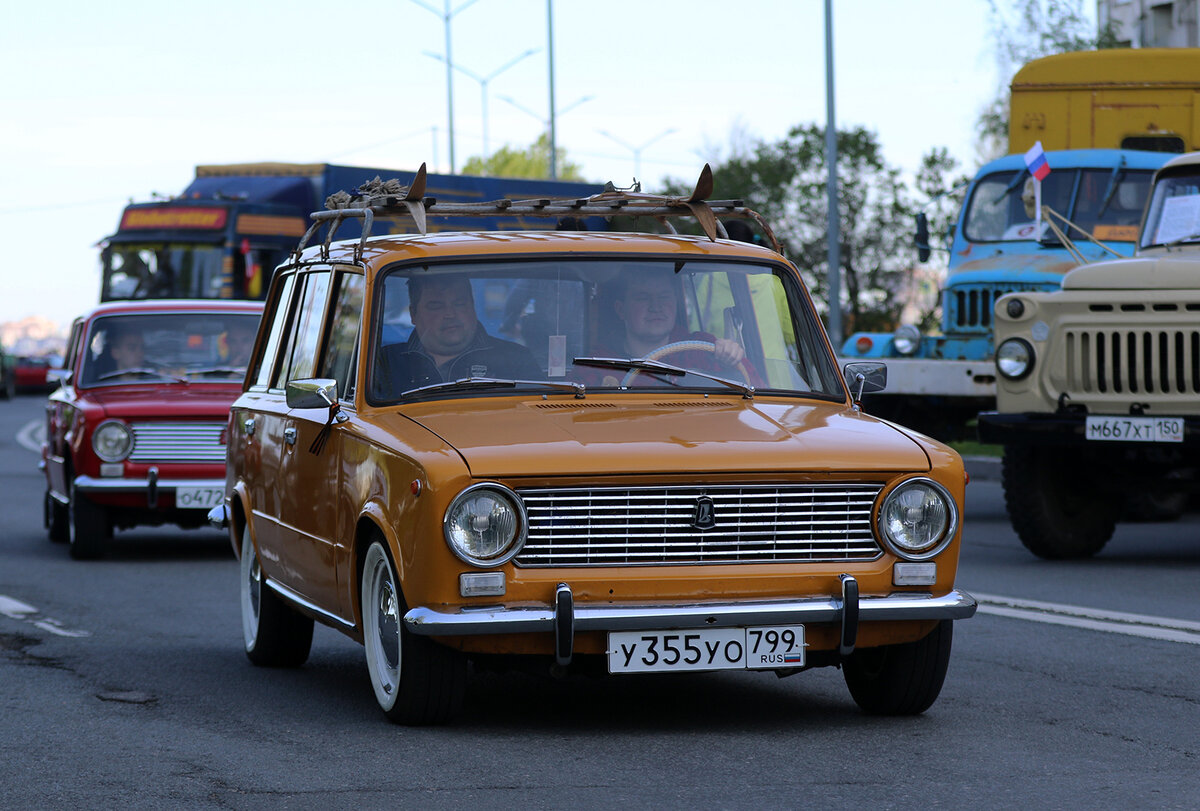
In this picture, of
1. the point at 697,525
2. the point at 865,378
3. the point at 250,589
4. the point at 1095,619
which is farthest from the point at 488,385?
the point at 1095,619

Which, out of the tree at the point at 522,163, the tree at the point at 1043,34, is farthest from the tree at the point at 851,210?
the tree at the point at 522,163

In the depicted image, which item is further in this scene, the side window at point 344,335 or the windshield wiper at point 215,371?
the windshield wiper at point 215,371

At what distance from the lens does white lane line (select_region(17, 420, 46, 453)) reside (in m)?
35.1

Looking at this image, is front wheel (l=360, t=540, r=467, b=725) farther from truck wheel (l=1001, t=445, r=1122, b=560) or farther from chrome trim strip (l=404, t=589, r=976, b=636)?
truck wheel (l=1001, t=445, r=1122, b=560)

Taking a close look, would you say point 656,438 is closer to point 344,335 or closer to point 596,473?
point 596,473

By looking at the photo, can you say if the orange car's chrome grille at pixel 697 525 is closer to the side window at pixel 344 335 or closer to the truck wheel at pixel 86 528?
the side window at pixel 344 335

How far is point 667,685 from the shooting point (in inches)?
312

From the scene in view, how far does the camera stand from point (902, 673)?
22.6 feet

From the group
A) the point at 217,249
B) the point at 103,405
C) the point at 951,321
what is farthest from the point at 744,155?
the point at 103,405

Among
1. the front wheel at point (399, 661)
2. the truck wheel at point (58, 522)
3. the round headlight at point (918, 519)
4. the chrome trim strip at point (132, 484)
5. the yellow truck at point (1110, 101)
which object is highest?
the yellow truck at point (1110, 101)

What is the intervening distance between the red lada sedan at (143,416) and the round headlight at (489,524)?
835 cm

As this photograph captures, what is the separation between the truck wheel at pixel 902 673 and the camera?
6.84 meters

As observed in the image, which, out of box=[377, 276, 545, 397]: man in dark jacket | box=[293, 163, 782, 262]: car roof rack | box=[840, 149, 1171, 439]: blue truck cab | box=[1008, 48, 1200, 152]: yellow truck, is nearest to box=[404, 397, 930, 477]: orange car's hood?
box=[377, 276, 545, 397]: man in dark jacket

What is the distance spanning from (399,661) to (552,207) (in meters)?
2.13
